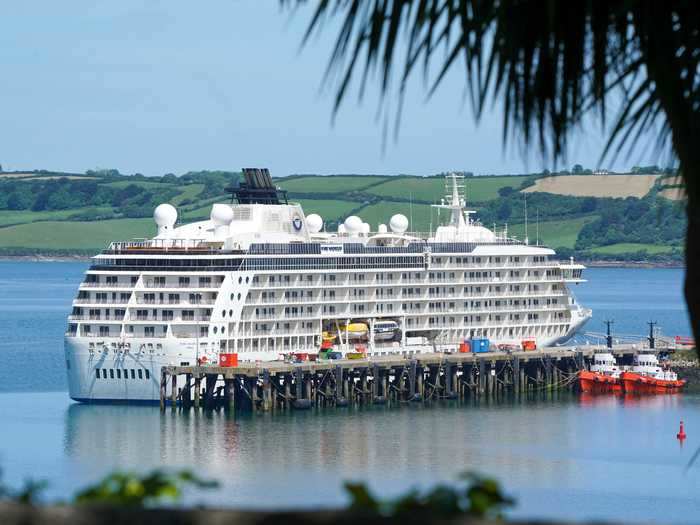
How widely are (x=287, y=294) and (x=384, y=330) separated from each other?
21.1 feet

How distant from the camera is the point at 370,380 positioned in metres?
71.9

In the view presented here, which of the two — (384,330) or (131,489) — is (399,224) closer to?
(384,330)

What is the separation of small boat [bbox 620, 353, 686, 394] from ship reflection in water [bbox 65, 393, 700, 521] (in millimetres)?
5463

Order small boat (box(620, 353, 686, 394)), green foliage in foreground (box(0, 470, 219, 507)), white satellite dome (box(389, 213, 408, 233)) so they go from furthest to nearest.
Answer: white satellite dome (box(389, 213, 408, 233)) < small boat (box(620, 353, 686, 394)) < green foliage in foreground (box(0, 470, 219, 507))

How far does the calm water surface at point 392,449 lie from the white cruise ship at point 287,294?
2.91 metres

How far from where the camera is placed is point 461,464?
52.6m

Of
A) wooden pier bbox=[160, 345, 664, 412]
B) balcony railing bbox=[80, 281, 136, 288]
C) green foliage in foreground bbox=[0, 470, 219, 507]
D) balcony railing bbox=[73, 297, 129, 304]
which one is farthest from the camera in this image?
balcony railing bbox=[80, 281, 136, 288]

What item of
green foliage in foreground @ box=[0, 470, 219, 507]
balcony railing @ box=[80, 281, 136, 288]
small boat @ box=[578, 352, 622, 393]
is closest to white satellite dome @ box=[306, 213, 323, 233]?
small boat @ box=[578, 352, 622, 393]

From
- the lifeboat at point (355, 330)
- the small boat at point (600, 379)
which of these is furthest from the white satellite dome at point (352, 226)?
the small boat at point (600, 379)

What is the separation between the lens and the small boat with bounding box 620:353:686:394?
256 ft

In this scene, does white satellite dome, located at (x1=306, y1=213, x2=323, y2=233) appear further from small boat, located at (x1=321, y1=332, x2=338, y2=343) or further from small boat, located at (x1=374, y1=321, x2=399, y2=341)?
small boat, located at (x1=321, y1=332, x2=338, y2=343)

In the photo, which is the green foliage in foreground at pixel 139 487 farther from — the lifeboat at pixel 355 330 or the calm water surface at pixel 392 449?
the lifeboat at pixel 355 330

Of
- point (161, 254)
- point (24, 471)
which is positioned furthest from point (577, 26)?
point (161, 254)

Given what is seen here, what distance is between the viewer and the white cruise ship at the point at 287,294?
6862cm
